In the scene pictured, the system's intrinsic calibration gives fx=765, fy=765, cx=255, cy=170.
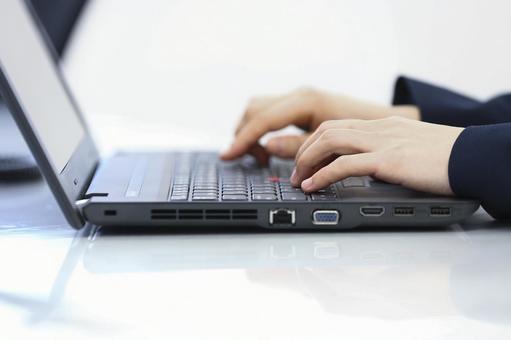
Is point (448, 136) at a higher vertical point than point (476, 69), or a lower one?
higher

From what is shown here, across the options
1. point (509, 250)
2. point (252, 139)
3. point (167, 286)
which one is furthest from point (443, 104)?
point (167, 286)

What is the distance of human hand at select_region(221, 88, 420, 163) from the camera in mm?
1182

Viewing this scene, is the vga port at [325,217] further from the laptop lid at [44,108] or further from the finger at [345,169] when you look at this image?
the laptop lid at [44,108]

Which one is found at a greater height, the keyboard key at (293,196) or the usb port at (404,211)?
the keyboard key at (293,196)

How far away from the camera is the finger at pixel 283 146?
1193mm

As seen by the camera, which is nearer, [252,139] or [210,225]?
[210,225]

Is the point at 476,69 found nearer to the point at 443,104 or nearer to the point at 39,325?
the point at 443,104

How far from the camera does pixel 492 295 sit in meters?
0.69

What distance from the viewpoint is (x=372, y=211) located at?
2.87 feet

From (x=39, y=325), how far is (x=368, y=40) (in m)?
2.09

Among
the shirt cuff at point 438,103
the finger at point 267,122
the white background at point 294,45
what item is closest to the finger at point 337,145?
the finger at point 267,122

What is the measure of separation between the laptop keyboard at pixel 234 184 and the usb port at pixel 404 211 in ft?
0.24

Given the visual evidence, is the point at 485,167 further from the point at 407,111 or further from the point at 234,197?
the point at 407,111

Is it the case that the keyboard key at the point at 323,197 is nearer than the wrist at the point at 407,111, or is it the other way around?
the keyboard key at the point at 323,197
